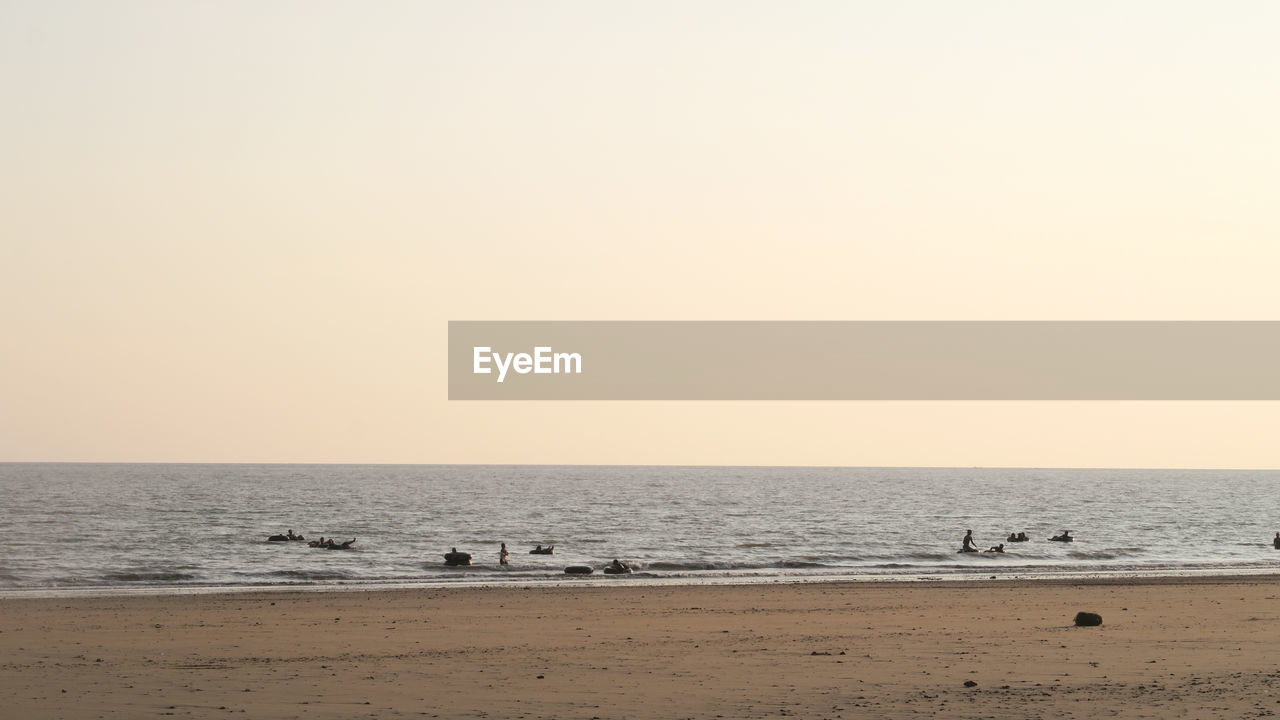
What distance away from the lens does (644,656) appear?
20156mm

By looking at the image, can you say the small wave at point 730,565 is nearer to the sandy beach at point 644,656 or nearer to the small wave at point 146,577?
the sandy beach at point 644,656

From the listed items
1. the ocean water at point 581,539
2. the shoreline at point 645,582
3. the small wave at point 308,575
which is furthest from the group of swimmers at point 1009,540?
the small wave at point 308,575

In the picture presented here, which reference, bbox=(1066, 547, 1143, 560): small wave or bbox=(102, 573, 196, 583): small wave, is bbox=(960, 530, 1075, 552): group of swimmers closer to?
bbox=(1066, 547, 1143, 560): small wave

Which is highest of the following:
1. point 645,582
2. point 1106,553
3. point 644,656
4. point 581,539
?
point 644,656

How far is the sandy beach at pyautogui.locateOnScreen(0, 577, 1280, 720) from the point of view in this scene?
15.5 m

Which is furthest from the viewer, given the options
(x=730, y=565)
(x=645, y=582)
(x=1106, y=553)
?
(x=1106, y=553)

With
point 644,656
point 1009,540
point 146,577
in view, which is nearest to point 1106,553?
point 1009,540

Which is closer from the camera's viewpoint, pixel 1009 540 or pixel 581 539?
pixel 1009 540

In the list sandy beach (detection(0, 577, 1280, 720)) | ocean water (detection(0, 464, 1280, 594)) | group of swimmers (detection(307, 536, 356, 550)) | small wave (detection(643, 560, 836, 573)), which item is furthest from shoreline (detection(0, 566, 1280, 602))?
group of swimmers (detection(307, 536, 356, 550))

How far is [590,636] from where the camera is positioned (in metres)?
23.3

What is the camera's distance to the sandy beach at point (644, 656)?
1550 centimetres

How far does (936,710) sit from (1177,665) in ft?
18.7

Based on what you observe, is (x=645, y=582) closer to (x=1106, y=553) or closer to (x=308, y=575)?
(x=308, y=575)

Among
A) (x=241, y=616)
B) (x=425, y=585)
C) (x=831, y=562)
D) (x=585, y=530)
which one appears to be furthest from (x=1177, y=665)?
(x=585, y=530)
